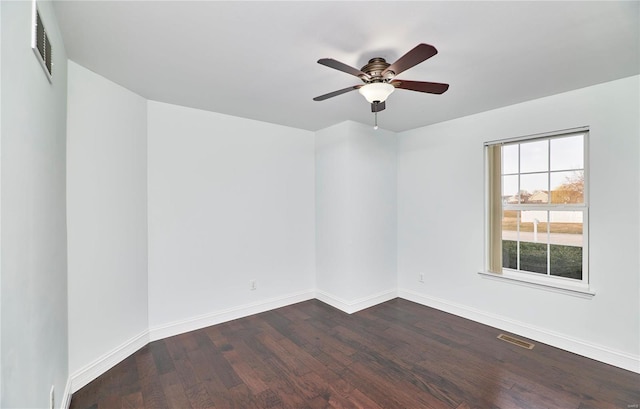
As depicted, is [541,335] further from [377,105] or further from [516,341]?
[377,105]

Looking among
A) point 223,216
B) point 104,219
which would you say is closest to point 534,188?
point 223,216

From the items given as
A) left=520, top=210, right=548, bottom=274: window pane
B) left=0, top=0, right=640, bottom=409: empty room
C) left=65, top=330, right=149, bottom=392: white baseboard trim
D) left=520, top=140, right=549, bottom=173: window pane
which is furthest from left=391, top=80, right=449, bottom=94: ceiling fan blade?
left=65, top=330, right=149, bottom=392: white baseboard trim

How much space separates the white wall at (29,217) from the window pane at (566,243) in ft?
13.4

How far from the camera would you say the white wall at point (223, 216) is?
304cm

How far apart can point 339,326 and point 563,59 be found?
321 cm

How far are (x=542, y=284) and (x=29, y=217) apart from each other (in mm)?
4030

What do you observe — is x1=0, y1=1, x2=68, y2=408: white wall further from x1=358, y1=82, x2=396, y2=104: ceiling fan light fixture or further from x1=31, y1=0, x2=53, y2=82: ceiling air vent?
x1=358, y1=82, x2=396, y2=104: ceiling fan light fixture

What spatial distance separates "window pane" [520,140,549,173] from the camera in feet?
10.1

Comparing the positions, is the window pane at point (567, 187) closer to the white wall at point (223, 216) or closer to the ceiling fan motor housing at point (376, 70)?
the ceiling fan motor housing at point (376, 70)

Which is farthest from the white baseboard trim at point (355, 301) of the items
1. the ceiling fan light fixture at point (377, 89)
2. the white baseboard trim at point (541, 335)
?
the ceiling fan light fixture at point (377, 89)

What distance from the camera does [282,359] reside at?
104 inches

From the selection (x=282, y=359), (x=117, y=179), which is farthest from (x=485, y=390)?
(x=117, y=179)

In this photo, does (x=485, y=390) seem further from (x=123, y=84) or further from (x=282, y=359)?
(x=123, y=84)

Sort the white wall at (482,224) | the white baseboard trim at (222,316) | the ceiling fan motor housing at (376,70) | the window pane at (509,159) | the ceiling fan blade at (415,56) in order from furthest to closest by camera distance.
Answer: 1. the window pane at (509,159)
2. the white baseboard trim at (222,316)
3. the white wall at (482,224)
4. the ceiling fan motor housing at (376,70)
5. the ceiling fan blade at (415,56)
